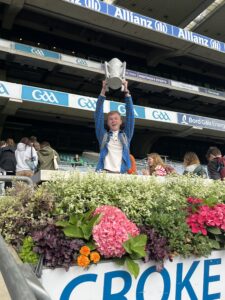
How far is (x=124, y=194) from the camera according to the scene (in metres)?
2.22

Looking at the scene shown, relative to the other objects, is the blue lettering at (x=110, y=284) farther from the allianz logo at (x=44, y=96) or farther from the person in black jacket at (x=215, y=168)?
the allianz logo at (x=44, y=96)

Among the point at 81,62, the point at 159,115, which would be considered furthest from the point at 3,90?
the point at 159,115

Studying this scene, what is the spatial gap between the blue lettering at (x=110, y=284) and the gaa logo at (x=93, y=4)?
63.7 feet

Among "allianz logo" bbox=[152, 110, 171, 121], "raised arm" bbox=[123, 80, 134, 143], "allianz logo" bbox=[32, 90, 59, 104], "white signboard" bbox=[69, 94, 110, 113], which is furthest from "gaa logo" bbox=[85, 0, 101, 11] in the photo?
"raised arm" bbox=[123, 80, 134, 143]

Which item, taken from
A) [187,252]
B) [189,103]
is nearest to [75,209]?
[187,252]

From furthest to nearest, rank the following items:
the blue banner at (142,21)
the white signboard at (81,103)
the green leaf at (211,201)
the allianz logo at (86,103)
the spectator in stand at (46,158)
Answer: the blue banner at (142,21) → the allianz logo at (86,103) → the white signboard at (81,103) → the spectator in stand at (46,158) → the green leaf at (211,201)

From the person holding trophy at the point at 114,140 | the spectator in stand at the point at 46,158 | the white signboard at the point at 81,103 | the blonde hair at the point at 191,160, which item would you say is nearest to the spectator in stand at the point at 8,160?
the spectator in stand at the point at 46,158

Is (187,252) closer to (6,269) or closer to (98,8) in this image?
(6,269)

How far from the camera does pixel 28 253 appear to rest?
5.98ft

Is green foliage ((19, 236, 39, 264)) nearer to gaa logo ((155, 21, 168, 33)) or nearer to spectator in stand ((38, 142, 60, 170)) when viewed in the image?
spectator in stand ((38, 142, 60, 170))

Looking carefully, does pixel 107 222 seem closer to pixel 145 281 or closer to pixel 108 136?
pixel 145 281

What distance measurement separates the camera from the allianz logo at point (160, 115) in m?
21.8

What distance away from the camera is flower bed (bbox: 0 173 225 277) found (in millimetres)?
1872

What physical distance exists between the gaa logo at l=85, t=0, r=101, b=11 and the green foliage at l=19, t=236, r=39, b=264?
19.4 meters
